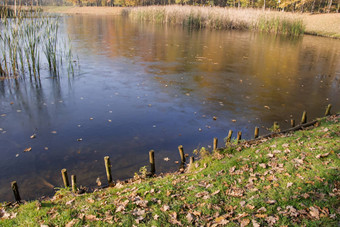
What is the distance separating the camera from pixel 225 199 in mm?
4496

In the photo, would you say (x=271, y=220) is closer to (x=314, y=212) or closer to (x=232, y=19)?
(x=314, y=212)

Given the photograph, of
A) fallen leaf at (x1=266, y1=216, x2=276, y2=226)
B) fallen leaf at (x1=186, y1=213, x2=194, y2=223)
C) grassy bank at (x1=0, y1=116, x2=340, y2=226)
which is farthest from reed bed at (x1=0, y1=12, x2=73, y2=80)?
fallen leaf at (x1=266, y1=216, x2=276, y2=226)

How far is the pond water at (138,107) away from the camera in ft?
22.1

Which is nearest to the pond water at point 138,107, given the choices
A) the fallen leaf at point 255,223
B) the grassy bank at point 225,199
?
the grassy bank at point 225,199

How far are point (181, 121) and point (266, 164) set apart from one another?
12.9 feet

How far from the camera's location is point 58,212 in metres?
4.36

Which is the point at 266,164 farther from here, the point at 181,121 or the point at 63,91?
the point at 63,91

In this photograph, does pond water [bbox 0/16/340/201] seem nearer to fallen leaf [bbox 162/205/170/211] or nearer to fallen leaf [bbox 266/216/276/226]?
fallen leaf [bbox 162/205/170/211]

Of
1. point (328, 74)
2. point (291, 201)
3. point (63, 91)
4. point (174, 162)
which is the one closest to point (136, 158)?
point (174, 162)

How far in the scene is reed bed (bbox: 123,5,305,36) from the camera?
107 ft

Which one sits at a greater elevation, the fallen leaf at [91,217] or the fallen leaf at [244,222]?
the fallen leaf at [244,222]

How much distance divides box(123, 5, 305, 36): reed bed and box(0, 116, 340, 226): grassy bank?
3023 cm

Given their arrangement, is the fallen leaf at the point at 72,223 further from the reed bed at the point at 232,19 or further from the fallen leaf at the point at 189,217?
the reed bed at the point at 232,19

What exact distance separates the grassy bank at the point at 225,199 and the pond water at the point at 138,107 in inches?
48.1
